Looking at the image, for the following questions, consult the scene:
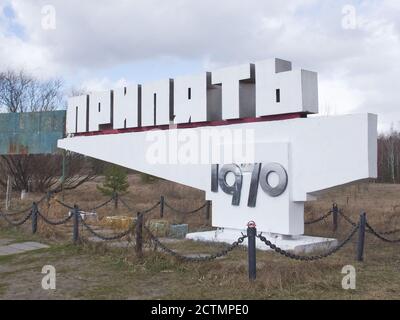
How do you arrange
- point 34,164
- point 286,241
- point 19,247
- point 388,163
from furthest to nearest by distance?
point 388,163
point 34,164
point 19,247
point 286,241

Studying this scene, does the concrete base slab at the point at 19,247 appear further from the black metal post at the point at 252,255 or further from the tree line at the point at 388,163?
the tree line at the point at 388,163

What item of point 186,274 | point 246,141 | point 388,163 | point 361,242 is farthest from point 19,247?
point 388,163

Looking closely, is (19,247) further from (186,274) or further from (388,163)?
(388,163)

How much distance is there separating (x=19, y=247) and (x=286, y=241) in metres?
5.40

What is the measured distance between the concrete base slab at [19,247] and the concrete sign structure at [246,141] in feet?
9.54

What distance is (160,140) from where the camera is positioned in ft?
37.6

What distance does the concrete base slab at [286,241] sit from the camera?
9.20 metres

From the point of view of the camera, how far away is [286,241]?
941cm

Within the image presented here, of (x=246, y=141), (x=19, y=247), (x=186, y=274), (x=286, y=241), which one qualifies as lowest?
(x=186, y=274)

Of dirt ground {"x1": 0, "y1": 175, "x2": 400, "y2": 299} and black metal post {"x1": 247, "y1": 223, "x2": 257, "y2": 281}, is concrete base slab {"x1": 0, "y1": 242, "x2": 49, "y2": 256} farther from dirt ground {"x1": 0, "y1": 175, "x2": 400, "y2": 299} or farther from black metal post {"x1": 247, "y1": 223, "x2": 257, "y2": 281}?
black metal post {"x1": 247, "y1": 223, "x2": 257, "y2": 281}

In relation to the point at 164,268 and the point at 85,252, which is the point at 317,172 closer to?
the point at 164,268

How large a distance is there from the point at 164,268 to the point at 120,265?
798mm

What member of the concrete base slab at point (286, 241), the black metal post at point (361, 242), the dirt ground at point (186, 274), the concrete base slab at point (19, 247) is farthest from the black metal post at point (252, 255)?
the concrete base slab at point (19, 247)
